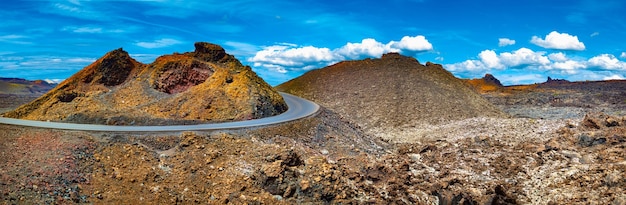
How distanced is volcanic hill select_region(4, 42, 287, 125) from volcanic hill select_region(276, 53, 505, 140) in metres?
14.8

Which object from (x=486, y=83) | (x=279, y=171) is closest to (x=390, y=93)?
(x=279, y=171)

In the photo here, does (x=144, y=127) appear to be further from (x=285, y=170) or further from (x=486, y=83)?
(x=486, y=83)

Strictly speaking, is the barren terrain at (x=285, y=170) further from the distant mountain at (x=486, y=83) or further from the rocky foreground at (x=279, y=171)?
the distant mountain at (x=486, y=83)

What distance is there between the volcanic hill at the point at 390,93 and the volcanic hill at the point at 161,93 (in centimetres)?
1485

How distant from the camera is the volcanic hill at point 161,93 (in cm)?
3922

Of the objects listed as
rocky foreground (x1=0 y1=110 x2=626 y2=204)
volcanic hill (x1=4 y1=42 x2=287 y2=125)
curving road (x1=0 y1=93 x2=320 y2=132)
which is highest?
volcanic hill (x1=4 y1=42 x2=287 y2=125)

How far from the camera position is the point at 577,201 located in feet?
71.9

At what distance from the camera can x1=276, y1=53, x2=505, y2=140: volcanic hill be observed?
56.0m

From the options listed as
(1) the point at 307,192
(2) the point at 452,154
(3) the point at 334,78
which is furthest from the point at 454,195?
(3) the point at 334,78

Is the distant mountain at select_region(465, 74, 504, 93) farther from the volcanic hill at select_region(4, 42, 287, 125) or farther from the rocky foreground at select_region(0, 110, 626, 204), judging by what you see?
the rocky foreground at select_region(0, 110, 626, 204)

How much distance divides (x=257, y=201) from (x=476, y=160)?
16.3 meters

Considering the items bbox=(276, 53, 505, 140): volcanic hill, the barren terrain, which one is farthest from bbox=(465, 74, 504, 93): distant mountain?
the barren terrain

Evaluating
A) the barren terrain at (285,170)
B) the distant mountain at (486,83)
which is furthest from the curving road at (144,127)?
the distant mountain at (486,83)

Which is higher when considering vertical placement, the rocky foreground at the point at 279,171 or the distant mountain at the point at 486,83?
the distant mountain at the point at 486,83
